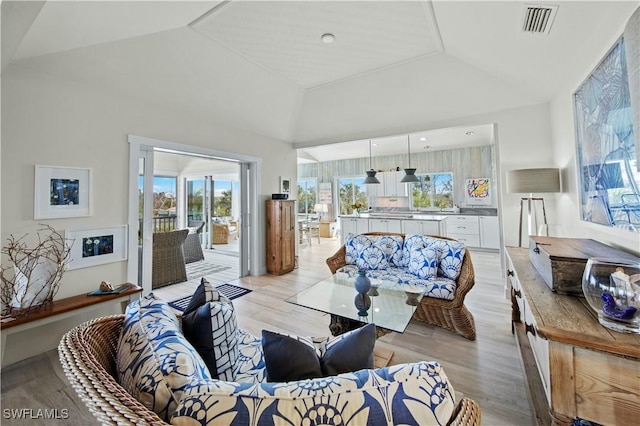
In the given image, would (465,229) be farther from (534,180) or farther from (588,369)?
(588,369)

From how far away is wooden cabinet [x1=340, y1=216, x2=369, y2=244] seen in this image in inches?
247

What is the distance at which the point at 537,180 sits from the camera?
106 inches

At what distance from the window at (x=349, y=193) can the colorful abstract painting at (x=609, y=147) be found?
695cm

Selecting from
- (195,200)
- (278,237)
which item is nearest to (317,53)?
(278,237)

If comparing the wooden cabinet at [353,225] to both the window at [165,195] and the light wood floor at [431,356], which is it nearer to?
the light wood floor at [431,356]

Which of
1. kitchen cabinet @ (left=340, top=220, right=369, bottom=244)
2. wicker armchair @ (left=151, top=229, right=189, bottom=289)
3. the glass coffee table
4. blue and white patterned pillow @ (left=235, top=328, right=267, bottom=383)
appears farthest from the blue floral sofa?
kitchen cabinet @ (left=340, top=220, right=369, bottom=244)

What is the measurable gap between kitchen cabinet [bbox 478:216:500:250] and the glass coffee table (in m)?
4.97

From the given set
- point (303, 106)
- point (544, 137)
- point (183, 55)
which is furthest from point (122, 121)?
point (544, 137)

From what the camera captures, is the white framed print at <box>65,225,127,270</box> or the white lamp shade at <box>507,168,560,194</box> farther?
the white lamp shade at <box>507,168,560,194</box>

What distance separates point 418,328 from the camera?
2.74 meters

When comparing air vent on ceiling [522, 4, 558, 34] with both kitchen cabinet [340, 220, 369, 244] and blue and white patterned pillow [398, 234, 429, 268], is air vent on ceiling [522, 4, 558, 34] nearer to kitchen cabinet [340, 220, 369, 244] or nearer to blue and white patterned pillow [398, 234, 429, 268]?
blue and white patterned pillow [398, 234, 429, 268]

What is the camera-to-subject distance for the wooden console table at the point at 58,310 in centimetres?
188

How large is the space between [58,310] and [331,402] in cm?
268

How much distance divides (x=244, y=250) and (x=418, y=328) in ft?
10.8
